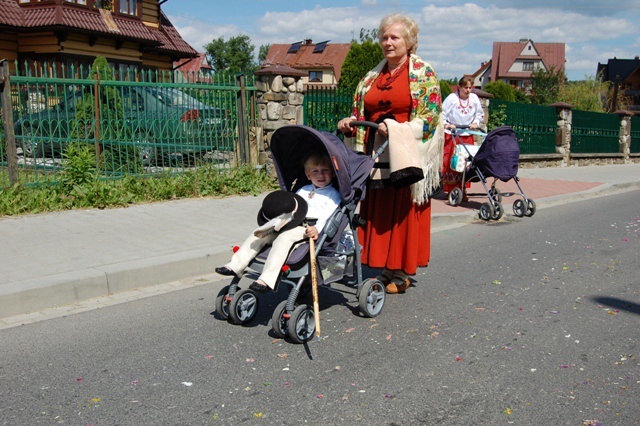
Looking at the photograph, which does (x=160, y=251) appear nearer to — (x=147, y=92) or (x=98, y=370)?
(x=98, y=370)

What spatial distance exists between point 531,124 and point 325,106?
9333 millimetres

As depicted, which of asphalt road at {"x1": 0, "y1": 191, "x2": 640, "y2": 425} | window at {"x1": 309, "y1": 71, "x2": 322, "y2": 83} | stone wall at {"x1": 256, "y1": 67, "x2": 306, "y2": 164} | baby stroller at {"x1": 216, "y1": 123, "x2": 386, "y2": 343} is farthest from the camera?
window at {"x1": 309, "y1": 71, "x2": 322, "y2": 83}

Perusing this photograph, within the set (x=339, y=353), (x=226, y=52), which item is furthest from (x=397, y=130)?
(x=226, y=52)

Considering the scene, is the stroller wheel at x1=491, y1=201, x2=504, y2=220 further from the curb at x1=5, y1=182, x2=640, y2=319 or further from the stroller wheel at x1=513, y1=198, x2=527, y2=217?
the curb at x1=5, y1=182, x2=640, y2=319

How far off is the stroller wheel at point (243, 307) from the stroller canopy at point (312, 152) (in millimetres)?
895

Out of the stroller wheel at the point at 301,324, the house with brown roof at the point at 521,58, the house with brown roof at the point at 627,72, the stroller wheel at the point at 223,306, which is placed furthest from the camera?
the house with brown roof at the point at 521,58

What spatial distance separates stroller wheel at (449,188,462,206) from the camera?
35.6ft

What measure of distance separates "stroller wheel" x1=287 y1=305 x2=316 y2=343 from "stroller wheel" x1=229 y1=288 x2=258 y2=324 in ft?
1.63

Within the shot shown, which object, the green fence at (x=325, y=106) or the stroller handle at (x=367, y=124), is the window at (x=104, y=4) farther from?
the stroller handle at (x=367, y=124)

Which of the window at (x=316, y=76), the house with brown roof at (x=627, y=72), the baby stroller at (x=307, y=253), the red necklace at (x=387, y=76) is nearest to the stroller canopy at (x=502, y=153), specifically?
the red necklace at (x=387, y=76)

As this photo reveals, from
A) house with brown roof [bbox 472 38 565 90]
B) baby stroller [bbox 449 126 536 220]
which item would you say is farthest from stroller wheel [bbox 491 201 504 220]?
house with brown roof [bbox 472 38 565 90]

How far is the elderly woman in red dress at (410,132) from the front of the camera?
523 centimetres

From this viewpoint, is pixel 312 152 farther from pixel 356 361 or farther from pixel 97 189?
pixel 97 189

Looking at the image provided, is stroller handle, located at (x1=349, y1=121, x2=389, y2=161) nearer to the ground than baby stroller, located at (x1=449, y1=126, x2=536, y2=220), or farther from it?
farther from it
